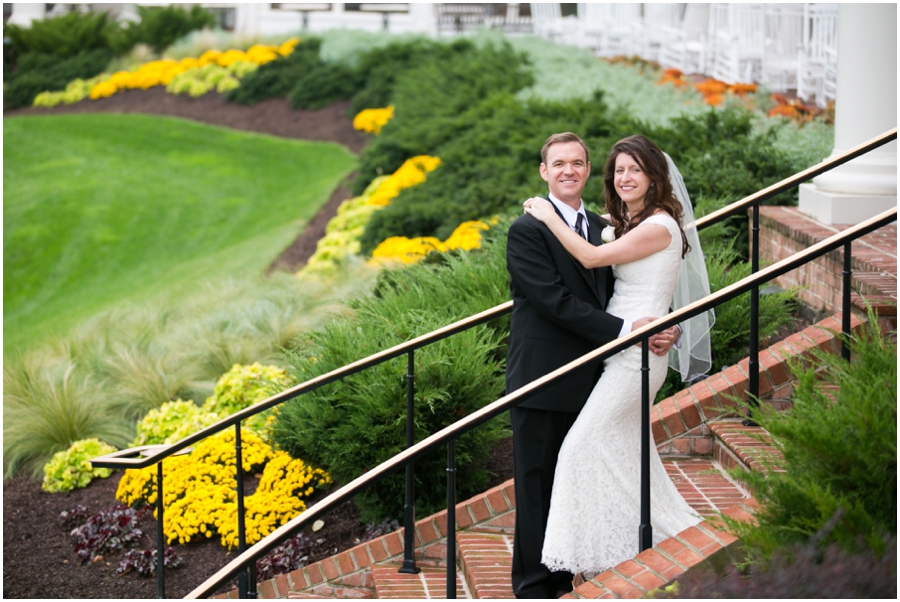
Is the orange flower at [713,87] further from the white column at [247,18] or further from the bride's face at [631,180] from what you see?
the white column at [247,18]

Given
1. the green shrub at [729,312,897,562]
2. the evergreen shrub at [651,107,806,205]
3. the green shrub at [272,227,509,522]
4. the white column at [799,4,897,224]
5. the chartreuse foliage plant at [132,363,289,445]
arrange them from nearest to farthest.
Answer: the green shrub at [729,312,897,562] < the green shrub at [272,227,509,522] < the white column at [799,4,897,224] < the chartreuse foliage plant at [132,363,289,445] < the evergreen shrub at [651,107,806,205]

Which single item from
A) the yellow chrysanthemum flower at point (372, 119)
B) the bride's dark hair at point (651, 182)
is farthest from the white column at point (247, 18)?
the bride's dark hair at point (651, 182)

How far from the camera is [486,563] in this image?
4.27m

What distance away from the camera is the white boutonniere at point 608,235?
370 centimetres

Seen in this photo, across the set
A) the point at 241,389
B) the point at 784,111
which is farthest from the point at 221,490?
the point at 784,111

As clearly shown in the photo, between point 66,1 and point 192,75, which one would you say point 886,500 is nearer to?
point 192,75

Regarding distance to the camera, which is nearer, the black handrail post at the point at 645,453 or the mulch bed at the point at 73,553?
the black handrail post at the point at 645,453

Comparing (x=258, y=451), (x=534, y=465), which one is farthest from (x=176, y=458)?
(x=534, y=465)

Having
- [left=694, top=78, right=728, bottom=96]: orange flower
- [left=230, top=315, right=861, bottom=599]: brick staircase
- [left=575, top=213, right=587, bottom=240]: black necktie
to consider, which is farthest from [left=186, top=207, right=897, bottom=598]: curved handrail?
[left=694, top=78, right=728, bottom=96]: orange flower

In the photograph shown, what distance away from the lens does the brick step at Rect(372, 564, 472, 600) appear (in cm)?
428

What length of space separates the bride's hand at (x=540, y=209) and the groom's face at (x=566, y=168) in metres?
0.08

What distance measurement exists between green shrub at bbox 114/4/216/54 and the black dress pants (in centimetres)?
2583

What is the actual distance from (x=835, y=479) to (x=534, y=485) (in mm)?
1203

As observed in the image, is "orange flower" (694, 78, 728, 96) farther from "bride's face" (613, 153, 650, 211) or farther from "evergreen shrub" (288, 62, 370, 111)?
"evergreen shrub" (288, 62, 370, 111)
